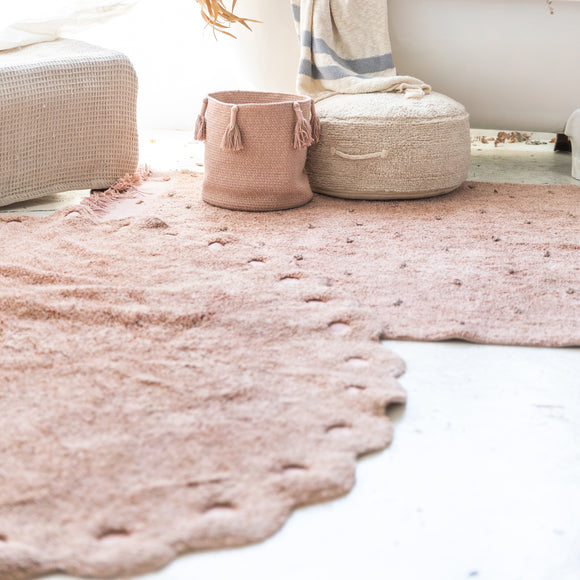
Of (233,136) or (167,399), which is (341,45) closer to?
(233,136)

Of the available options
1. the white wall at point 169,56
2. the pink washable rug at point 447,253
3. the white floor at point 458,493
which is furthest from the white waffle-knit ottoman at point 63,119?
the white floor at point 458,493

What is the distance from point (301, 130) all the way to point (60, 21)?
37.3 inches

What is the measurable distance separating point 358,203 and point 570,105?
2.93 feet

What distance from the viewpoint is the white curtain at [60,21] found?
2.18m

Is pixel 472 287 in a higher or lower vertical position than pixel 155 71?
lower

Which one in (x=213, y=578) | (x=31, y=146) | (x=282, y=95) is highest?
(x=282, y=95)

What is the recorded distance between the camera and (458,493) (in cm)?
88

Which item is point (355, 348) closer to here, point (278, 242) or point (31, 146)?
point (278, 242)

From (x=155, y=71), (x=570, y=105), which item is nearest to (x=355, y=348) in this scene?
(x=570, y=105)

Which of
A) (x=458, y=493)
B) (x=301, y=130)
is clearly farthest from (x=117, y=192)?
(x=458, y=493)

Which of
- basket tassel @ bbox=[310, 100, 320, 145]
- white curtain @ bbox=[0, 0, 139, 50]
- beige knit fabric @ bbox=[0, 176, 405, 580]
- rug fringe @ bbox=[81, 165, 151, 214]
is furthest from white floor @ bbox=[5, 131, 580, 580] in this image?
white curtain @ bbox=[0, 0, 139, 50]

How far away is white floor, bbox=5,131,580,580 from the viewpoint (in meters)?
0.76

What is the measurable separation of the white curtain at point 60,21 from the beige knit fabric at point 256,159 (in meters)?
0.66

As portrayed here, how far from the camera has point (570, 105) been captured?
2408mm
